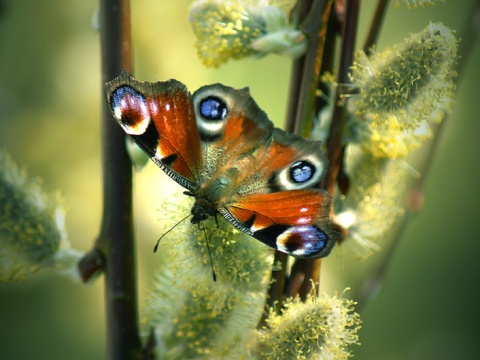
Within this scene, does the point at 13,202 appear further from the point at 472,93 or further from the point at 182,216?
the point at 472,93

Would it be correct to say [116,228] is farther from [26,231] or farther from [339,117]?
[339,117]

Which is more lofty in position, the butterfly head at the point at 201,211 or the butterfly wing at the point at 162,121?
the butterfly wing at the point at 162,121

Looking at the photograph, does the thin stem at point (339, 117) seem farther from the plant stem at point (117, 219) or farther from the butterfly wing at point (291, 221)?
the plant stem at point (117, 219)

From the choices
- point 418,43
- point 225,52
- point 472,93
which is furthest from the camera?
point 472,93

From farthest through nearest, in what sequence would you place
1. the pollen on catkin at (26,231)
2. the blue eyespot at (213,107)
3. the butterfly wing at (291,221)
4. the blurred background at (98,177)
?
1. the blurred background at (98,177)
2. the pollen on catkin at (26,231)
3. the blue eyespot at (213,107)
4. the butterfly wing at (291,221)

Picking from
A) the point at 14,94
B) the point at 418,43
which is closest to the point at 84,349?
the point at 14,94

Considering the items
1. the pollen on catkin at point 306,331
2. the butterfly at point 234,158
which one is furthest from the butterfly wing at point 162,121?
the pollen on catkin at point 306,331
